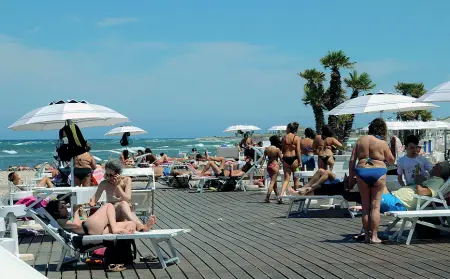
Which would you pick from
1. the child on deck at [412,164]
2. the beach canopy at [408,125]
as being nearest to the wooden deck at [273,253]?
the child on deck at [412,164]

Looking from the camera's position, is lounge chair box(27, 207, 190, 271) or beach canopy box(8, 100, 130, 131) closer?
lounge chair box(27, 207, 190, 271)

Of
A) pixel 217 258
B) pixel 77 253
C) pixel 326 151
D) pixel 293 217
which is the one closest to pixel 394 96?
pixel 326 151

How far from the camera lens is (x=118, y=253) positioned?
627 centimetres

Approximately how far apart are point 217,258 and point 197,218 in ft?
13.7

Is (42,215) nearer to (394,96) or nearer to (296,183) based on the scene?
(394,96)

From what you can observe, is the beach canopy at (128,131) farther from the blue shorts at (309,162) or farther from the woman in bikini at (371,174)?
the woman in bikini at (371,174)

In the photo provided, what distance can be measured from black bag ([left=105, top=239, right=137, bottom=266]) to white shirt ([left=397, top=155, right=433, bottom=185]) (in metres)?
4.48

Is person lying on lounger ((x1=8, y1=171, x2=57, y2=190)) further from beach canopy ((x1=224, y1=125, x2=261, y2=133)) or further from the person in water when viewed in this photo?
beach canopy ((x1=224, y1=125, x2=261, y2=133))

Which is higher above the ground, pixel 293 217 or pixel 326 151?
pixel 326 151

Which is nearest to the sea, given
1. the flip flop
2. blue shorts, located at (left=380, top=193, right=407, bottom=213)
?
Result: blue shorts, located at (left=380, top=193, right=407, bottom=213)

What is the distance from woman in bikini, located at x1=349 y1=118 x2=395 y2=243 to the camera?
290 inches

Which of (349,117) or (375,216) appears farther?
(349,117)

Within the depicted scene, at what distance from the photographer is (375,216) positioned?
291 inches

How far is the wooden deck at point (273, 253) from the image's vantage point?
5.84 meters
